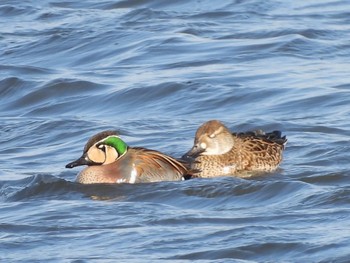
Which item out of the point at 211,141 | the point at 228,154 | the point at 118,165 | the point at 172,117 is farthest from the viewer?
the point at 172,117

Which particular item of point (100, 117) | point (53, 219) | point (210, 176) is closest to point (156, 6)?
point (100, 117)

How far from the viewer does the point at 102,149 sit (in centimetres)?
1280

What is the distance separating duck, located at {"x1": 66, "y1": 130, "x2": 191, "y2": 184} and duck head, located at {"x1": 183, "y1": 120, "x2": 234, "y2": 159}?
0.59 meters

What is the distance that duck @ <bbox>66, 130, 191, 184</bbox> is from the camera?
12.7m

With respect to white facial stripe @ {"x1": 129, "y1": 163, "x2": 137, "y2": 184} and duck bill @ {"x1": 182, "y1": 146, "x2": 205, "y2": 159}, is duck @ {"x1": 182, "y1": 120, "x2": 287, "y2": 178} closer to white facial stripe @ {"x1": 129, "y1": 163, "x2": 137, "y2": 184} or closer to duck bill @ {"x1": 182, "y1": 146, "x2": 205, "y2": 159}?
duck bill @ {"x1": 182, "y1": 146, "x2": 205, "y2": 159}

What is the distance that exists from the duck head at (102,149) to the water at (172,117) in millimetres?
262

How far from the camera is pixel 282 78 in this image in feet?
56.0

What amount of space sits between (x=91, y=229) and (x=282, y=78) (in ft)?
22.0

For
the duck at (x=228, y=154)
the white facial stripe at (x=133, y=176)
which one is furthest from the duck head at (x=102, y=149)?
the duck at (x=228, y=154)

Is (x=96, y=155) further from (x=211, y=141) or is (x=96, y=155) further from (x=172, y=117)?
(x=172, y=117)

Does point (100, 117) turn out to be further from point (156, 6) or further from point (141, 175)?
point (156, 6)

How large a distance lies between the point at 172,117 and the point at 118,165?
2.96 metres

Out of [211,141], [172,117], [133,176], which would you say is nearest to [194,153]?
[211,141]

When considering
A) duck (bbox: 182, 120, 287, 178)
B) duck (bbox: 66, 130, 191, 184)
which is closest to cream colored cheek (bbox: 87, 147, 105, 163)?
duck (bbox: 66, 130, 191, 184)
